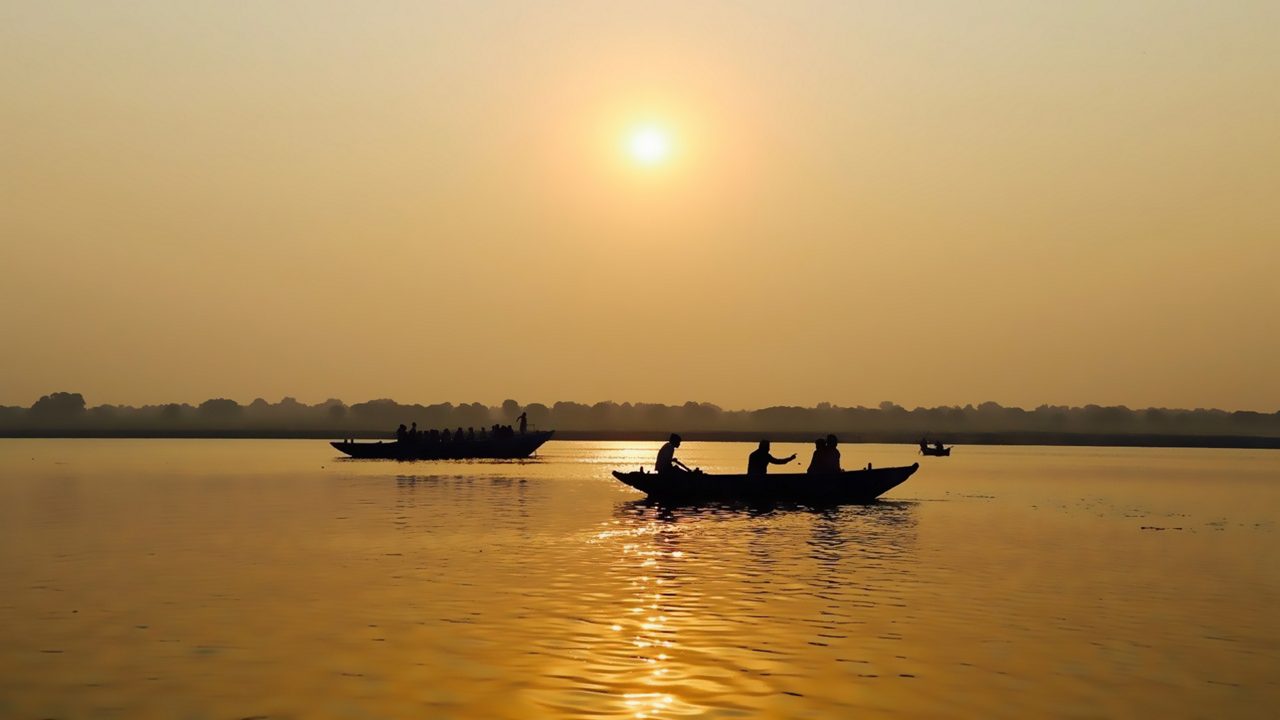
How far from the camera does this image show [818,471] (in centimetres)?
4784

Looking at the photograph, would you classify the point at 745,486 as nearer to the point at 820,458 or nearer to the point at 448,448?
the point at 820,458

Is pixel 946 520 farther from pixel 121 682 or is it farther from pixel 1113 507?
pixel 121 682

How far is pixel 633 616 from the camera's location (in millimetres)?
20672

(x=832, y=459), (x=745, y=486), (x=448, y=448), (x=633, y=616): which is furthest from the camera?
(x=448, y=448)

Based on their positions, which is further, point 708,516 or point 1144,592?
point 708,516

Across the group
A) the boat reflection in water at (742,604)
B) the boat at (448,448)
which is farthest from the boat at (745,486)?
the boat at (448,448)

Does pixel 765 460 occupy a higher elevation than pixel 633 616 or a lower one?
higher

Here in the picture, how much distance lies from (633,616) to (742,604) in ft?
8.33

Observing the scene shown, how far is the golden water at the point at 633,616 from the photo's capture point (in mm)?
14773

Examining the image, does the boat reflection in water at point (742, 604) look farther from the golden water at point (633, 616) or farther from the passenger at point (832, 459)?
the passenger at point (832, 459)

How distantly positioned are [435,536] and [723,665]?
21.3 m

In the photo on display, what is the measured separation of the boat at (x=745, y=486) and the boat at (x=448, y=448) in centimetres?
5883

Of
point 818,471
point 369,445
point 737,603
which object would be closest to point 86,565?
point 737,603

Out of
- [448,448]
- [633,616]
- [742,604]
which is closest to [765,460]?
[742,604]
